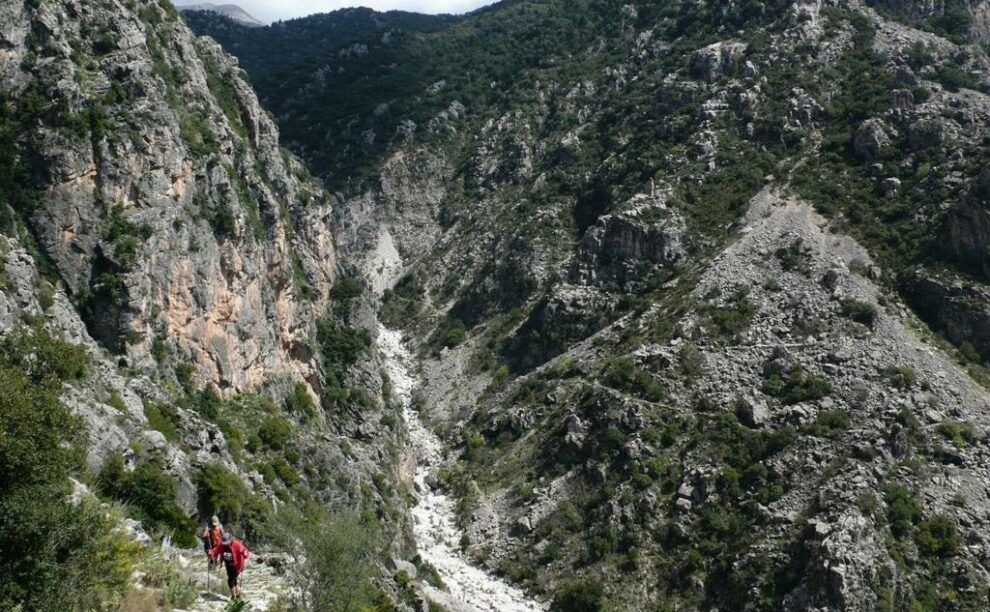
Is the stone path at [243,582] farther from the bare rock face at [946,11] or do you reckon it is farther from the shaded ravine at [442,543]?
the bare rock face at [946,11]

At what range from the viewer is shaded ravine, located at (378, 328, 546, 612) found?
56.8 m

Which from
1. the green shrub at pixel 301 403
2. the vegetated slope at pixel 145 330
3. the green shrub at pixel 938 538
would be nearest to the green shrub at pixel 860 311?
the green shrub at pixel 938 538

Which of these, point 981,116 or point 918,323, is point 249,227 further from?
point 981,116

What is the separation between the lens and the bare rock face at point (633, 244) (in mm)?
88062

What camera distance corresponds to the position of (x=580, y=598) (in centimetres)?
5594

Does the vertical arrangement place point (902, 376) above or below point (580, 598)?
above

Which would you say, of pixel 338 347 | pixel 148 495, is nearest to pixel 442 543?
pixel 338 347

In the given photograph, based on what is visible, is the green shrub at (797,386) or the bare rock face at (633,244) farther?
the bare rock face at (633,244)

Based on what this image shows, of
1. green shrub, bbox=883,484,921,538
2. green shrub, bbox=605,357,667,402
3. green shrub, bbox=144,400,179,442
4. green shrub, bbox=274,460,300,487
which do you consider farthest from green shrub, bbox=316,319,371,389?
green shrub, bbox=883,484,921,538

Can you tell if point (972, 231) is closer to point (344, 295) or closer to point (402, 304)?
point (344, 295)

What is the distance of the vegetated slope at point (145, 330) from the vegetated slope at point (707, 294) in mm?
18427

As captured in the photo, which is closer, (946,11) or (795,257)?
(795,257)

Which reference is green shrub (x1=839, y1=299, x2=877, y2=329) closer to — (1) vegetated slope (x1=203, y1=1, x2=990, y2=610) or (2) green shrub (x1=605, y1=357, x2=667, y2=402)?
(1) vegetated slope (x1=203, y1=1, x2=990, y2=610)

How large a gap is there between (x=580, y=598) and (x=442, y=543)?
14.6 metres
